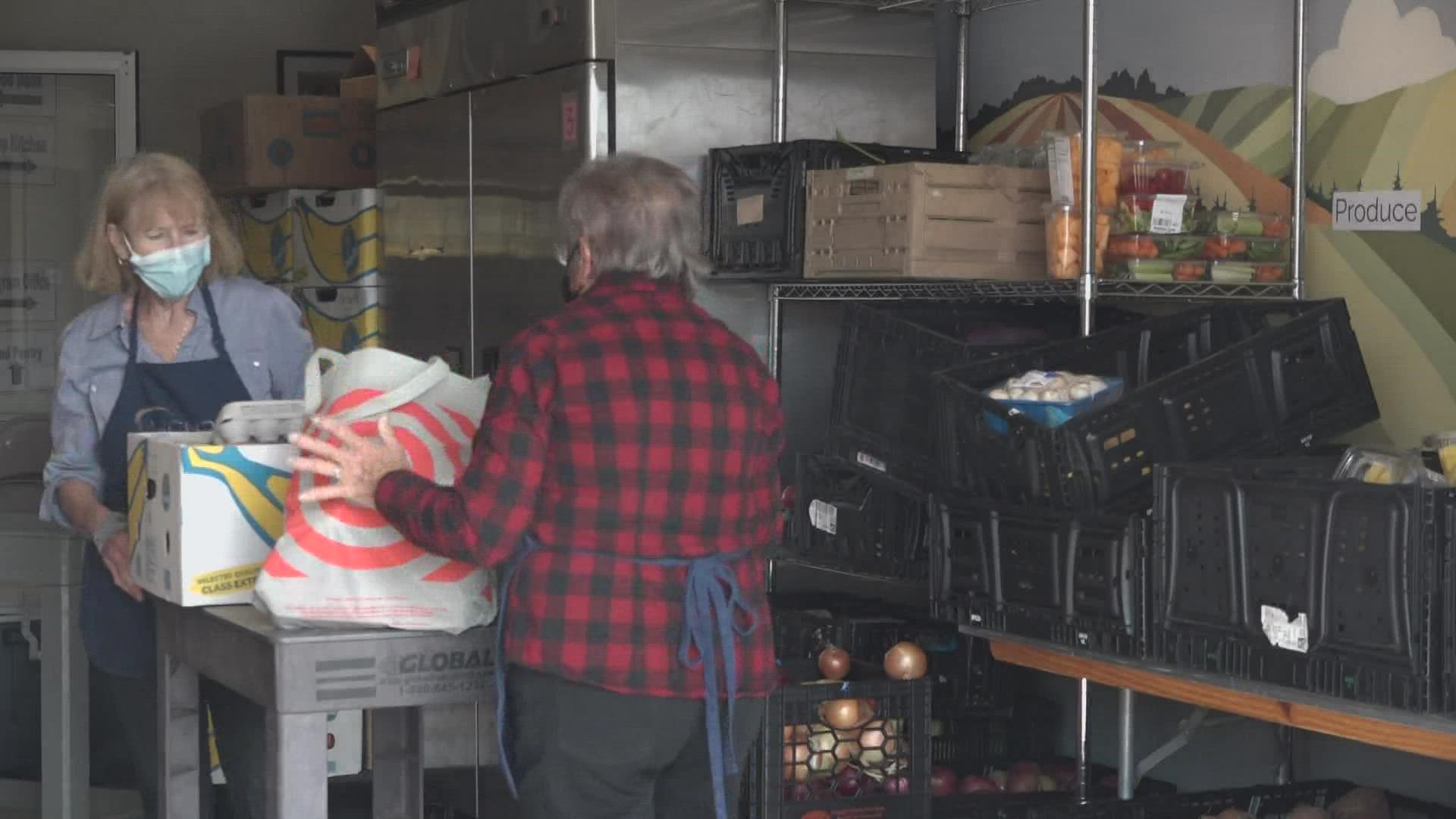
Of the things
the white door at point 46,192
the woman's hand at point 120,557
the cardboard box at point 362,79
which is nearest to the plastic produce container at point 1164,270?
the woman's hand at point 120,557

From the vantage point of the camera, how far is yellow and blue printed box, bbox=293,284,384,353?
19.1 ft

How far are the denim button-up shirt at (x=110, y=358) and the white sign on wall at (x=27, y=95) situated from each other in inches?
168

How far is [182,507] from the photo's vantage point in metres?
2.84

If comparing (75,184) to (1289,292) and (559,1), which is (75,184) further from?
(1289,292)

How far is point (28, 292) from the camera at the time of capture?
24.9ft

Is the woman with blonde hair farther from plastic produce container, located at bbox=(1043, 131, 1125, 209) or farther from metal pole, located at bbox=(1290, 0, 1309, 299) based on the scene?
metal pole, located at bbox=(1290, 0, 1309, 299)

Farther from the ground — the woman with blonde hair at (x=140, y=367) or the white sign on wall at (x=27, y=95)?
the white sign on wall at (x=27, y=95)

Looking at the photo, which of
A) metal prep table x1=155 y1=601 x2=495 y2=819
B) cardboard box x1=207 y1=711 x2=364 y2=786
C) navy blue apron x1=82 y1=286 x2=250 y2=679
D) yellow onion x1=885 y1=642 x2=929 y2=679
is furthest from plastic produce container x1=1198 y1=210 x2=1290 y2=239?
cardboard box x1=207 y1=711 x2=364 y2=786

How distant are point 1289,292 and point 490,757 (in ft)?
8.07

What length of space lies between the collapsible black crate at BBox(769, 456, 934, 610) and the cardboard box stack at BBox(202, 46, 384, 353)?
6.24 ft

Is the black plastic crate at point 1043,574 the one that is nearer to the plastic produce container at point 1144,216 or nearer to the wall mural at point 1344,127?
the plastic produce container at point 1144,216

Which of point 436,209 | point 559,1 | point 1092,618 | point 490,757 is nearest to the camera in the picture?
point 1092,618

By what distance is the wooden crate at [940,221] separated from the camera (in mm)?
4023

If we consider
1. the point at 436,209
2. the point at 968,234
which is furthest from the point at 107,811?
the point at 968,234
